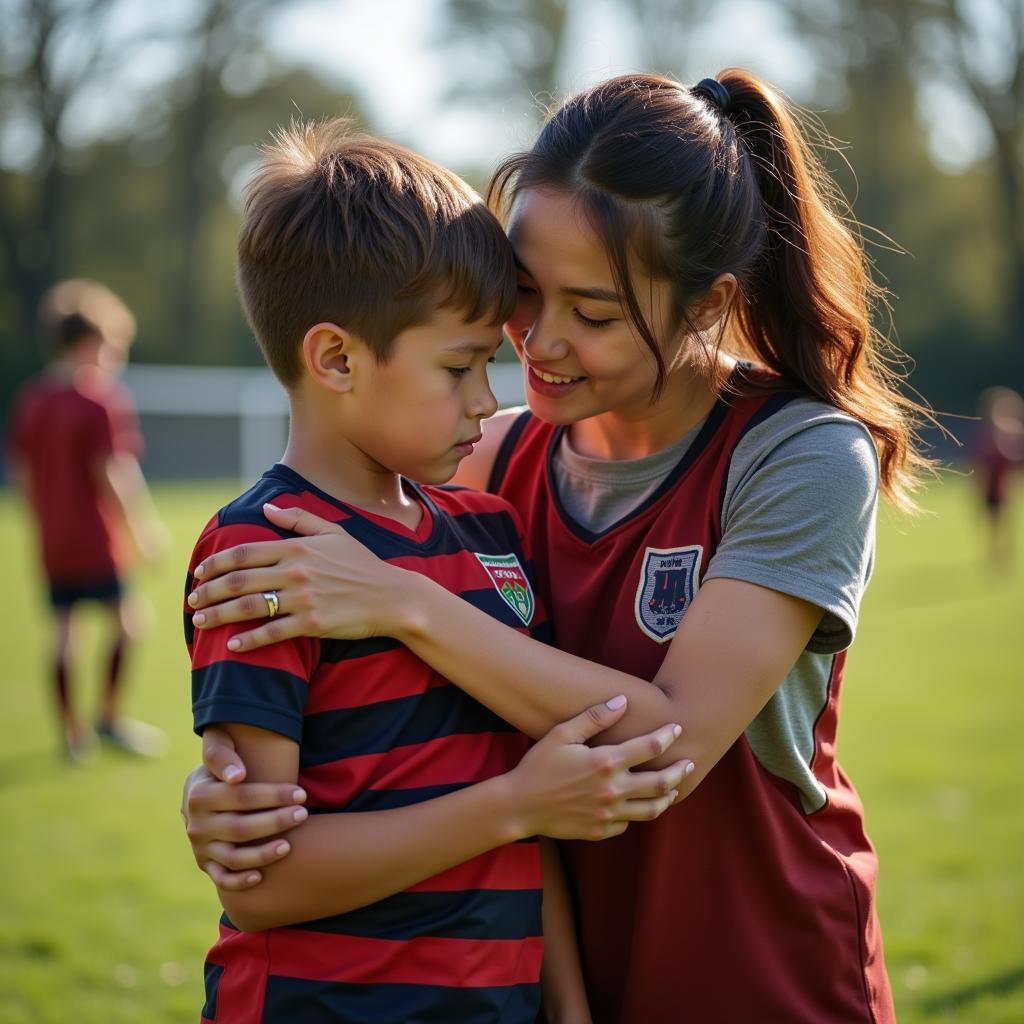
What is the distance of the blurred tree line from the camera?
3176 cm

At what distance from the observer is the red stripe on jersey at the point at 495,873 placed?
5.96 ft

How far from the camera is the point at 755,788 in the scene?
6.48 feet

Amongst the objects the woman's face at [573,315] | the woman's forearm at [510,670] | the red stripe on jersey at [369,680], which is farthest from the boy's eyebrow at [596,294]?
the red stripe on jersey at [369,680]

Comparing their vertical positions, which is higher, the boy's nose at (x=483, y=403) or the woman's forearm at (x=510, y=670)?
the boy's nose at (x=483, y=403)

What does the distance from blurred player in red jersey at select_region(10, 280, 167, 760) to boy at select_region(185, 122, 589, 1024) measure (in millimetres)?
5593

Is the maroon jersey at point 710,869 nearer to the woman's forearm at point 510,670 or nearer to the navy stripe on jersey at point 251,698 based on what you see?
the woman's forearm at point 510,670

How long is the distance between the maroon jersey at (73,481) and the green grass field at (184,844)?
1094mm

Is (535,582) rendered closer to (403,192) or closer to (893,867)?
(403,192)

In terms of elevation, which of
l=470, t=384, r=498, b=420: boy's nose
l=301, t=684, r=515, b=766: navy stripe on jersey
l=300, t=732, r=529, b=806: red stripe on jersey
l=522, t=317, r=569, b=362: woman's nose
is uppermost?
l=522, t=317, r=569, b=362: woman's nose

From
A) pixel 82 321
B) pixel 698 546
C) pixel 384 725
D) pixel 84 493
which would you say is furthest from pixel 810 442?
pixel 82 321

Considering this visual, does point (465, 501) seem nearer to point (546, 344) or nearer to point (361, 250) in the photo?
point (546, 344)

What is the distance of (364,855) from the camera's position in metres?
1.72

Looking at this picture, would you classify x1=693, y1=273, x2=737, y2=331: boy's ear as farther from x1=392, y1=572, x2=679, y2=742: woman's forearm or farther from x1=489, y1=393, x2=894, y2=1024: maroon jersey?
x1=392, y1=572, x2=679, y2=742: woman's forearm

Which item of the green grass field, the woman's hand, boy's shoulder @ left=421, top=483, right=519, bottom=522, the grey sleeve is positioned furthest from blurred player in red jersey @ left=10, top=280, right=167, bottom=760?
the grey sleeve
